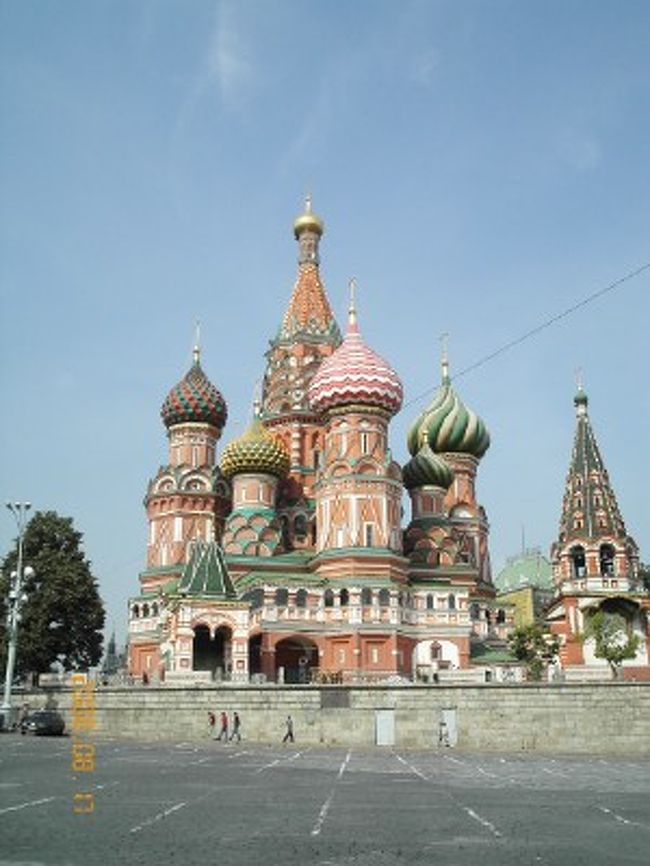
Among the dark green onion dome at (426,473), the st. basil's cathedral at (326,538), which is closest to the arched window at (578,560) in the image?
the st. basil's cathedral at (326,538)

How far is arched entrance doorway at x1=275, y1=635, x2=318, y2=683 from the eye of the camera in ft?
157

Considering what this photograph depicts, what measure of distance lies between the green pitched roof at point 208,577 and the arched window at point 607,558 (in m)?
23.2

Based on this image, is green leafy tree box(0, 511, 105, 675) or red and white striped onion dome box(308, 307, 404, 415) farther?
red and white striped onion dome box(308, 307, 404, 415)

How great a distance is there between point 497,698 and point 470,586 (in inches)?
828

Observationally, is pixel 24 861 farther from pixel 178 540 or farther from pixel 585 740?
pixel 178 540

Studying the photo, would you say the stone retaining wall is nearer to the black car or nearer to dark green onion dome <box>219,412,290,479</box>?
the black car

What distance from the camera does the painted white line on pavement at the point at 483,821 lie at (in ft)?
37.4

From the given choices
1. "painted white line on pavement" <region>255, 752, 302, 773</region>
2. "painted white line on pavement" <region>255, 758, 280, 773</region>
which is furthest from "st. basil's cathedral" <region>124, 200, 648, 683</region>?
"painted white line on pavement" <region>255, 758, 280, 773</region>

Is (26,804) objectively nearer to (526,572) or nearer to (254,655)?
(254,655)

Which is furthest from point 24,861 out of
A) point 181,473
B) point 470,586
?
point 181,473

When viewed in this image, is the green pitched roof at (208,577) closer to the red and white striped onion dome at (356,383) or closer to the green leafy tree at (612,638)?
the red and white striped onion dome at (356,383)

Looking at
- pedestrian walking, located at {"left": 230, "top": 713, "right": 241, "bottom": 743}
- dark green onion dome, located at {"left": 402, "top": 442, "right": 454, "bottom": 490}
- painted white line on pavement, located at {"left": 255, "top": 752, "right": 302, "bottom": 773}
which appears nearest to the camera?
painted white line on pavement, located at {"left": 255, "top": 752, "right": 302, "bottom": 773}

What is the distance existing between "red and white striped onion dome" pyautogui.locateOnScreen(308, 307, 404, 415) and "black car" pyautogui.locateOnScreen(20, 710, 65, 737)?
2491 centimetres

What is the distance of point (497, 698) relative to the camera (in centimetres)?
3200
